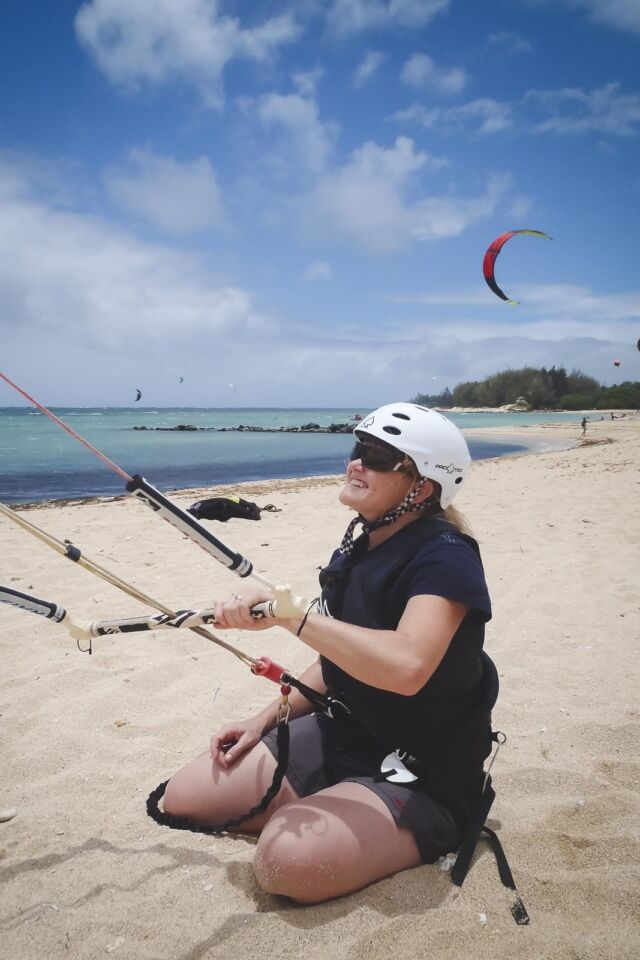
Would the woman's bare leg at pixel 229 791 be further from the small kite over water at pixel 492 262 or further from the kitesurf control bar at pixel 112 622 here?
the small kite over water at pixel 492 262

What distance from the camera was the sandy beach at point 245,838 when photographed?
218 centimetres

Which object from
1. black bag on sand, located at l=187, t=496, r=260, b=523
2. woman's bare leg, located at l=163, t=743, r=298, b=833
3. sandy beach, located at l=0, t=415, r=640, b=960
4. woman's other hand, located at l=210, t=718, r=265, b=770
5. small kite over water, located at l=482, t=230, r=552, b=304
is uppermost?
small kite over water, located at l=482, t=230, r=552, b=304

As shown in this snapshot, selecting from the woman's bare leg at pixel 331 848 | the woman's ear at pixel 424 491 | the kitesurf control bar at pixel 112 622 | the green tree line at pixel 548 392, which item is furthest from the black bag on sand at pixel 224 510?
the green tree line at pixel 548 392

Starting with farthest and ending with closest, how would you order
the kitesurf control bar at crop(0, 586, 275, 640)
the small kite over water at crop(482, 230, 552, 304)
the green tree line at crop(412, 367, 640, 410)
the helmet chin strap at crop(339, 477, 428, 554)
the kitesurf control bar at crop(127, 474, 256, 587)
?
the green tree line at crop(412, 367, 640, 410) < the small kite over water at crop(482, 230, 552, 304) < the helmet chin strap at crop(339, 477, 428, 554) < the kitesurf control bar at crop(0, 586, 275, 640) < the kitesurf control bar at crop(127, 474, 256, 587)

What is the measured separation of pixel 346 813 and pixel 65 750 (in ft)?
6.92

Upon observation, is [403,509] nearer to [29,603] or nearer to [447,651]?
[447,651]

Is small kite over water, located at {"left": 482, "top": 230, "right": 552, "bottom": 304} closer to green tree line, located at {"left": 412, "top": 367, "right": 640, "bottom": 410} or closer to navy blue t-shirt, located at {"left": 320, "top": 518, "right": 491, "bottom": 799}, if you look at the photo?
navy blue t-shirt, located at {"left": 320, "top": 518, "right": 491, "bottom": 799}

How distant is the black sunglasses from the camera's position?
2.58 m

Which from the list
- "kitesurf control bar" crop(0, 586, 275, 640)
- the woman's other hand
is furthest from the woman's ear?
the woman's other hand

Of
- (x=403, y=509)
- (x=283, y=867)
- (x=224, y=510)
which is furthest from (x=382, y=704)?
(x=224, y=510)

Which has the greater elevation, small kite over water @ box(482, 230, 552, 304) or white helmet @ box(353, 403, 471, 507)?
small kite over water @ box(482, 230, 552, 304)

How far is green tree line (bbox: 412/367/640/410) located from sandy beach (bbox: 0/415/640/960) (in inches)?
3462

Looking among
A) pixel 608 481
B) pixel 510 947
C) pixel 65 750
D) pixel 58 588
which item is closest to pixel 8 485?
pixel 58 588

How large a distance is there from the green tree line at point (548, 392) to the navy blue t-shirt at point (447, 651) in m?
91.1
